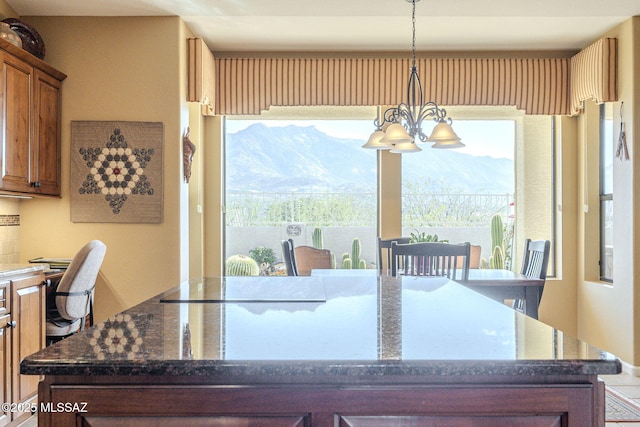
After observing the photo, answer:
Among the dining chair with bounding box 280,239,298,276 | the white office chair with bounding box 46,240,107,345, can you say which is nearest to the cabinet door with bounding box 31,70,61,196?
the white office chair with bounding box 46,240,107,345

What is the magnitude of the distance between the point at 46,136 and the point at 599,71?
4175 mm

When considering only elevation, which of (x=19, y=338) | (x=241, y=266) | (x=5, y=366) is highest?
(x=241, y=266)

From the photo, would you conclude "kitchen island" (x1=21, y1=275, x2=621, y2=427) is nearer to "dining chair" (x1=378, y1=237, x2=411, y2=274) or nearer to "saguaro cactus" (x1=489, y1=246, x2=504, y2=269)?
"dining chair" (x1=378, y1=237, x2=411, y2=274)

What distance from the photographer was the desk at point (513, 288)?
3.74 m

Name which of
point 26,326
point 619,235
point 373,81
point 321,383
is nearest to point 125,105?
point 26,326

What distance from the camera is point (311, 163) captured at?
17.9ft

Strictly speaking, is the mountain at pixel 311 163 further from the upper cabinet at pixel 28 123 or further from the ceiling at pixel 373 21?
the upper cabinet at pixel 28 123

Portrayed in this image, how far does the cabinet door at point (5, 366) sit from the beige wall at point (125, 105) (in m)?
1.15

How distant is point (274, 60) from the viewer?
4.95 meters

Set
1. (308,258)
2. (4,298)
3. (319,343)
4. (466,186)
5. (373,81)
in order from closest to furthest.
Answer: (319,343), (4,298), (308,258), (373,81), (466,186)

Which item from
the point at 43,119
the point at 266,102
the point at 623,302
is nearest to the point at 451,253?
the point at 623,302

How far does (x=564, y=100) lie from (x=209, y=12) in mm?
3147

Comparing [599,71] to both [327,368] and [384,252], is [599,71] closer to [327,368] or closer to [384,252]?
[384,252]

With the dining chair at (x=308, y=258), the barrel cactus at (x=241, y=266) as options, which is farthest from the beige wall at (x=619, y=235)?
the barrel cactus at (x=241, y=266)
